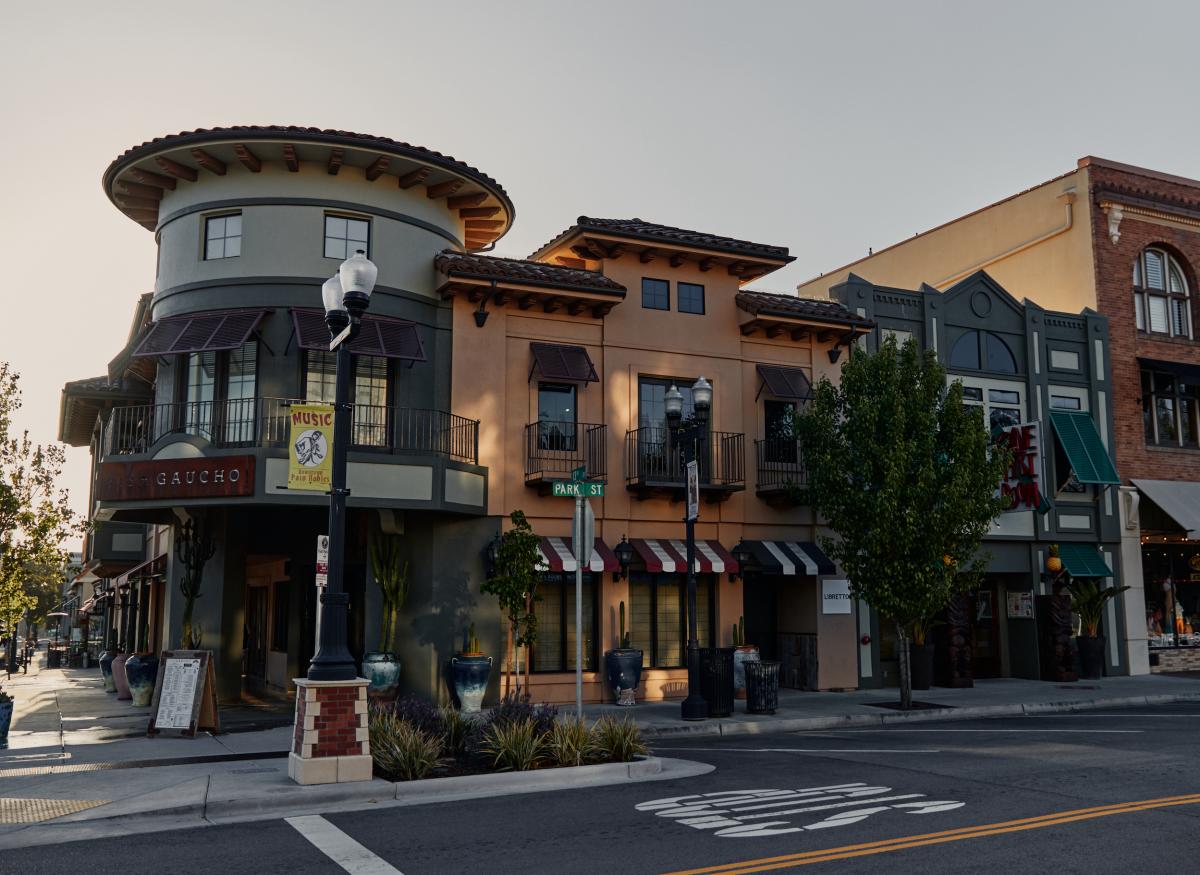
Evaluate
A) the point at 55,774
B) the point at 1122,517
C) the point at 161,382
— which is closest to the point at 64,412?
A: the point at 161,382

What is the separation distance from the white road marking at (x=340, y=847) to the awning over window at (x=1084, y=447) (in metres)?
21.2

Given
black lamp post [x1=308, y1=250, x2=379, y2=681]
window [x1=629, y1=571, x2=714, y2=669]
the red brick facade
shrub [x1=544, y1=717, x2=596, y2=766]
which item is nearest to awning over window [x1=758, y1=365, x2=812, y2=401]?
window [x1=629, y1=571, x2=714, y2=669]

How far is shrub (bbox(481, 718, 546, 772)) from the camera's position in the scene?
11375 millimetres

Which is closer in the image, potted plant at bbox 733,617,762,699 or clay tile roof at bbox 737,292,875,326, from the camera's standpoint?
potted plant at bbox 733,617,762,699

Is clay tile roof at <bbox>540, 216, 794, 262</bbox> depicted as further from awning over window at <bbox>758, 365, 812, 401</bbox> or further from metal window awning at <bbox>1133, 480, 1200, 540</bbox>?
metal window awning at <bbox>1133, 480, 1200, 540</bbox>

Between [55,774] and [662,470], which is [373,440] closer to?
[662,470]

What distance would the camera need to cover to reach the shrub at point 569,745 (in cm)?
1163

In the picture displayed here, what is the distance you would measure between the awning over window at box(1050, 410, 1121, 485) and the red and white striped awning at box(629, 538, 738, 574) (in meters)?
9.71

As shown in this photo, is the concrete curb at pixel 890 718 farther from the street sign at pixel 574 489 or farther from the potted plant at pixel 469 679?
the street sign at pixel 574 489

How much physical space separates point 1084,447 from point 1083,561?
9.21ft

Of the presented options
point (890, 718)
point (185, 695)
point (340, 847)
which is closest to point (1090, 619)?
point (890, 718)

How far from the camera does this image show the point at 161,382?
20.1 metres

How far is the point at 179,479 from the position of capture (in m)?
17.3

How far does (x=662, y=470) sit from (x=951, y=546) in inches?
232
